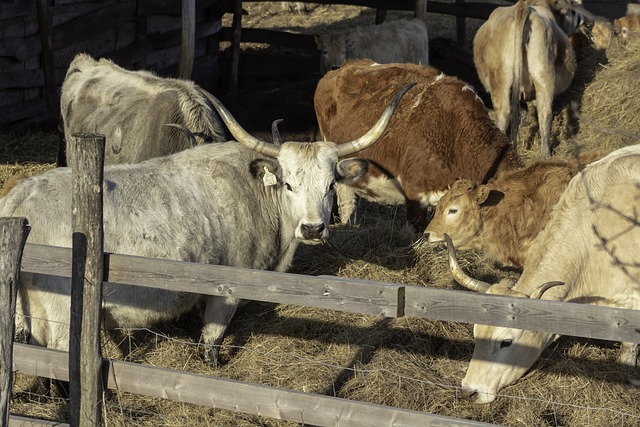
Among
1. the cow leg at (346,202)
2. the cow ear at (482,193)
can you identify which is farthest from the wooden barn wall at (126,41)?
the cow ear at (482,193)

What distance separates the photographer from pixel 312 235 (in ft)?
19.4

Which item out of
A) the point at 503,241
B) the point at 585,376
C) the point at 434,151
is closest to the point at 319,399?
the point at 585,376

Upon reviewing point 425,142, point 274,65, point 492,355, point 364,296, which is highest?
point 364,296

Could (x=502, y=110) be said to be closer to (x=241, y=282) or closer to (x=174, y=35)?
(x=174, y=35)

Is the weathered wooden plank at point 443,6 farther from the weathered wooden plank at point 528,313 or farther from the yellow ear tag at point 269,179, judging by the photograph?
the weathered wooden plank at point 528,313

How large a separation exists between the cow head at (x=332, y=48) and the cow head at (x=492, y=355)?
27.2 feet

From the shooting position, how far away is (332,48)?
13414 mm

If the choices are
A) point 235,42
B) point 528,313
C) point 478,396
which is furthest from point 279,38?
point 528,313

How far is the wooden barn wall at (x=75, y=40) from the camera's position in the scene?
10.5 meters

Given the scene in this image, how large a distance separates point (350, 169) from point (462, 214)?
126cm

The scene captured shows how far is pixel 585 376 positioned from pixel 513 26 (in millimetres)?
5981

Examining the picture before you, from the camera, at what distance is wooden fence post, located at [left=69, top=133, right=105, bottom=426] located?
4.43 metres

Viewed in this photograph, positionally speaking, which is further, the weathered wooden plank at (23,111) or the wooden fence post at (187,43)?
the weathered wooden plank at (23,111)

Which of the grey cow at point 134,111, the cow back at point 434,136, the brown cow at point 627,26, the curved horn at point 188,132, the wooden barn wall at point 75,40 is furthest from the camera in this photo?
the brown cow at point 627,26
